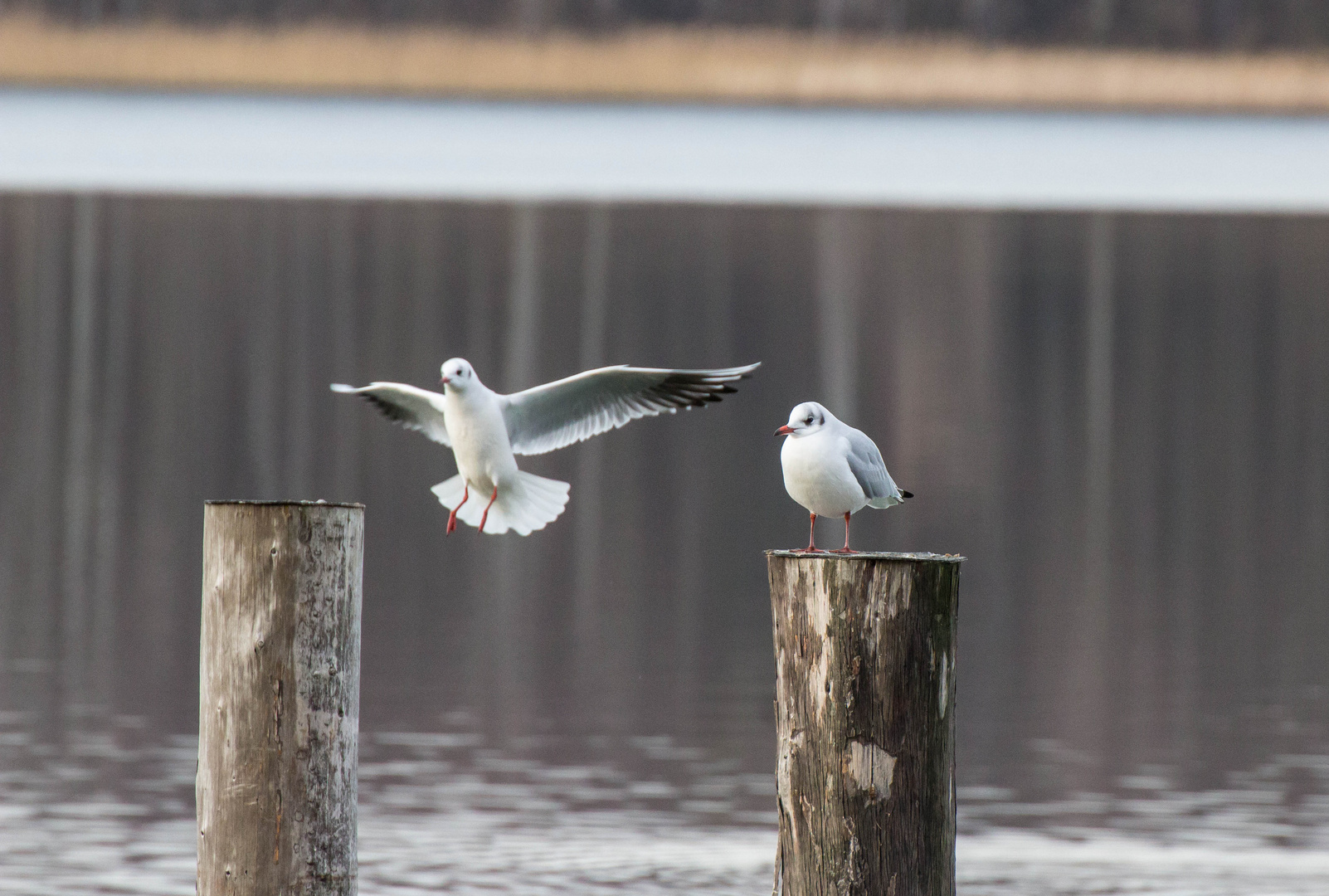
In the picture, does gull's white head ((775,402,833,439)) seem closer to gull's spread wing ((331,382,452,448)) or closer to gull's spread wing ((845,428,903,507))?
gull's spread wing ((845,428,903,507))

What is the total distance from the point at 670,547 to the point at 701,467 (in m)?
4.80

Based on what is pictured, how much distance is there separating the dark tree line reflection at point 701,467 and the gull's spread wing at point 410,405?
11.1ft

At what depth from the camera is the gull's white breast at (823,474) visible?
7125 mm

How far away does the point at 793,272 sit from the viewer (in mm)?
45719

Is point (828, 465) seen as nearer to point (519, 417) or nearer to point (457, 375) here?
point (457, 375)

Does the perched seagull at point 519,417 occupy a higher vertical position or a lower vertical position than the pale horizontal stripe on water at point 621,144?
lower

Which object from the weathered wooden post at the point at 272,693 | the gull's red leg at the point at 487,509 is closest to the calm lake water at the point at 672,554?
the gull's red leg at the point at 487,509

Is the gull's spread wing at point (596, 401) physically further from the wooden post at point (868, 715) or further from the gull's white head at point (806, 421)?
the wooden post at point (868, 715)

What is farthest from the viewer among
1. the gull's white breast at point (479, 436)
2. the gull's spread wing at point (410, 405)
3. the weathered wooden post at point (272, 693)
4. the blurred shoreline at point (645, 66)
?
the blurred shoreline at point (645, 66)

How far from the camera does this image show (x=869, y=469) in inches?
286

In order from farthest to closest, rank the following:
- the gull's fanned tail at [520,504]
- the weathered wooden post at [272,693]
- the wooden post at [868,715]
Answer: the gull's fanned tail at [520,504], the weathered wooden post at [272,693], the wooden post at [868,715]

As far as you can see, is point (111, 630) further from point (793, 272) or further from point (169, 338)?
point (793, 272)

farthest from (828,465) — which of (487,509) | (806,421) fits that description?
(487,509)

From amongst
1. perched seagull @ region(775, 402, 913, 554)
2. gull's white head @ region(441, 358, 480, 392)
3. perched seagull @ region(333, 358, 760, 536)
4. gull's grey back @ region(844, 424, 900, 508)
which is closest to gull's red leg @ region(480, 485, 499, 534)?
perched seagull @ region(333, 358, 760, 536)
